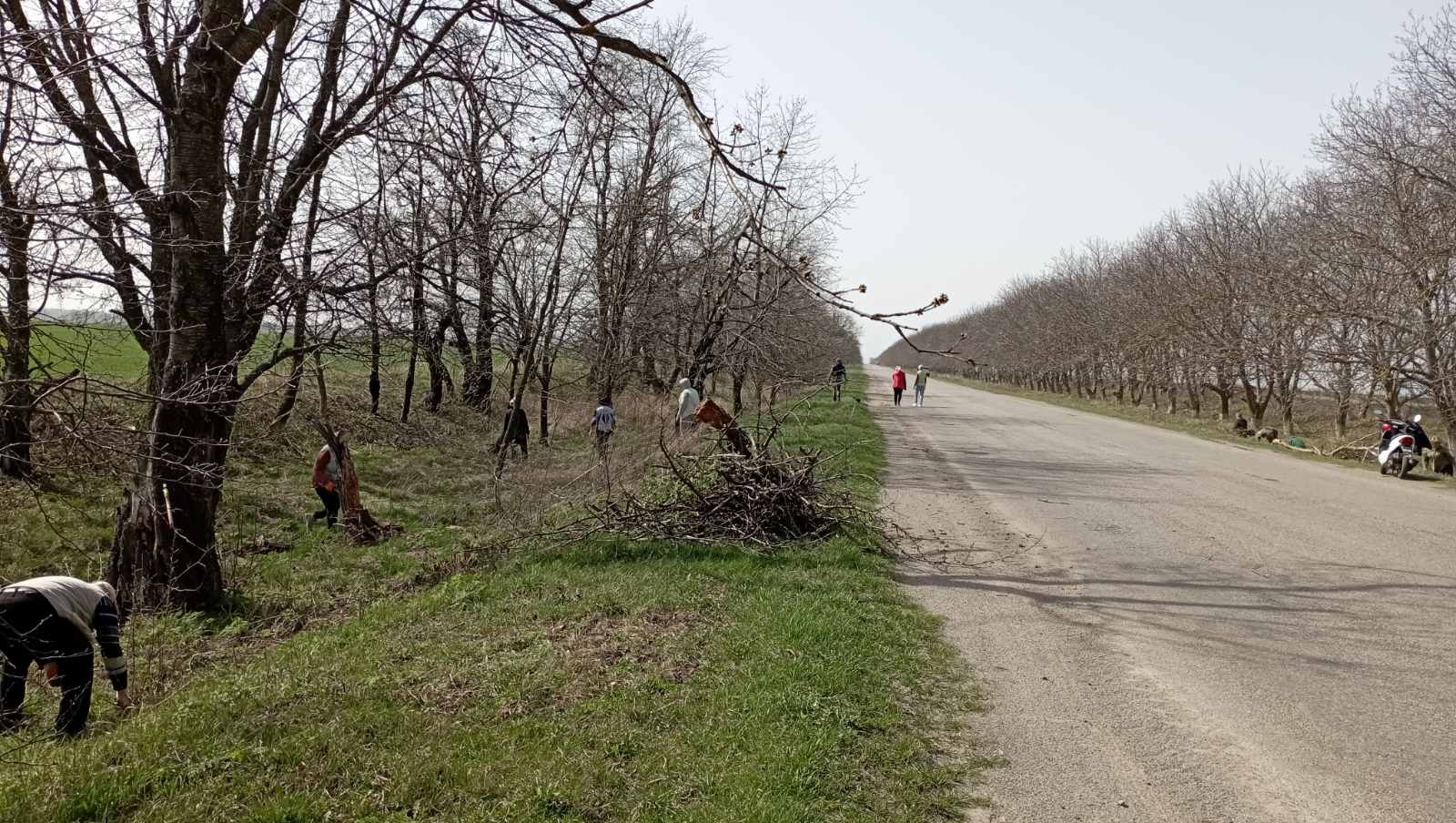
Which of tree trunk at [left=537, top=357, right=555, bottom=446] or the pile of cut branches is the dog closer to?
the pile of cut branches

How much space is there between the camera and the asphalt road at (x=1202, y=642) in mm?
3879

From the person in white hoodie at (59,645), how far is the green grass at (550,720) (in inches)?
8.4

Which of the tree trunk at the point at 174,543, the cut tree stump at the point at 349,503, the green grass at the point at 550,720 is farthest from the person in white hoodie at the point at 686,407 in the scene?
the green grass at the point at 550,720

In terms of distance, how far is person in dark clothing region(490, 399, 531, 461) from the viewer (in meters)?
15.0

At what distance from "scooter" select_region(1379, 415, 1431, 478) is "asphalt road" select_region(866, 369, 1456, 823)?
2269 millimetres

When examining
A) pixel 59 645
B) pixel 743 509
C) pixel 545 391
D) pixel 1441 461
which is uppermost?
pixel 545 391

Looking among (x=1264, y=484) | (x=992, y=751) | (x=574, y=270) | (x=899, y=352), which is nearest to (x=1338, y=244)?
(x=1264, y=484)

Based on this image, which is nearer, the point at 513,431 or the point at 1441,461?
the point at 1441,461

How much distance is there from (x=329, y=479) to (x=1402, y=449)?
62.5 ft

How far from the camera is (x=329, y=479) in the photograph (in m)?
11.8

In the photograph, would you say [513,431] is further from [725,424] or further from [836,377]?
[725,424]

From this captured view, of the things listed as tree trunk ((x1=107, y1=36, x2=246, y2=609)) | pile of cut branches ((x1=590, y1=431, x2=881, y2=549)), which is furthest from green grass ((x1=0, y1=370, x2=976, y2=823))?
pile of cut branches ((x1=590, y1=431, x2=881, y2=549))

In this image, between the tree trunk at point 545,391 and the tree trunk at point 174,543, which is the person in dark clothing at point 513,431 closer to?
the tree trunk at point 545,391

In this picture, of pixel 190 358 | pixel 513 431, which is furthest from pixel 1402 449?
pixel 190 358
